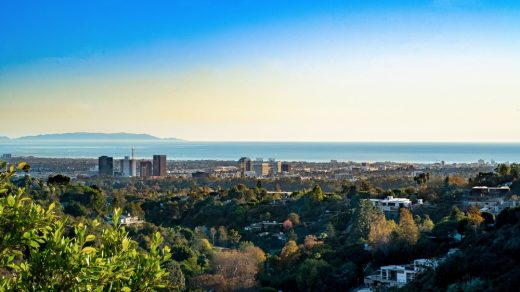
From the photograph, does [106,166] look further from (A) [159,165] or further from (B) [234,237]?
(B) [234,237]

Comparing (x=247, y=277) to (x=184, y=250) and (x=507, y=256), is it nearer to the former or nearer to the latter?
(x=184, y=250)

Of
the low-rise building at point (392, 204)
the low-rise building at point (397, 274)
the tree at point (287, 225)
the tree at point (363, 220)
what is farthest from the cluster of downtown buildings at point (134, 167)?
the low-rise building at point (397, 274)

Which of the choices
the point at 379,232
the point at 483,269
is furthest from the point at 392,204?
the point at 483,269

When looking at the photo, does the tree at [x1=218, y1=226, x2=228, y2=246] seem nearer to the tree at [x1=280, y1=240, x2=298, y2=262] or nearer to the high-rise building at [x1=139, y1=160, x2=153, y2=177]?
the tree at [x1=280, y1=240, x2=298, y2=262]

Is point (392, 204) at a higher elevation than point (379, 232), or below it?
higher

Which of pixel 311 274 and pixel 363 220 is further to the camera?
pixel 363 220

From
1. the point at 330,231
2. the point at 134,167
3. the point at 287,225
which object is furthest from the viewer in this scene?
the point at 134,167

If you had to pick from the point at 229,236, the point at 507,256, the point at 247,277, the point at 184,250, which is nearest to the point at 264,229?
the point at 229,236
